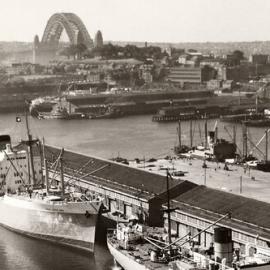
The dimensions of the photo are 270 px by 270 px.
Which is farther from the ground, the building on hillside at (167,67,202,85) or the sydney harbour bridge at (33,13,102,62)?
the sydney harbour bridge at (33,13,102,62)

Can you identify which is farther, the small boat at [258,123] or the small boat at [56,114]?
the small boat at [56,114]

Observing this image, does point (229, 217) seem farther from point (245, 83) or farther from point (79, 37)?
point (79, 37)

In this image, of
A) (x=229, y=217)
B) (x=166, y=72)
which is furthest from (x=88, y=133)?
(x=166, y=72)

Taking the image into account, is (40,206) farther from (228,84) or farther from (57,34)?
(57,34)

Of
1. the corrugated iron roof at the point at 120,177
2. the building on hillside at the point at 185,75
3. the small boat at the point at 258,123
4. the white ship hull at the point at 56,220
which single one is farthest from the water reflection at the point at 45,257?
the building on hillside at the point at 185,75

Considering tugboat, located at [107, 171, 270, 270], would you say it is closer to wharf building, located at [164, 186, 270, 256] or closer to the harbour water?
wharf building, located at [164, 186, 270, 256]

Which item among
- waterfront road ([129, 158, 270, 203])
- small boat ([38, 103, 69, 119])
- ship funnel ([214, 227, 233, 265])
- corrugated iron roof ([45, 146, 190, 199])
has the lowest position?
small boat ([38, 103, 69, 119])

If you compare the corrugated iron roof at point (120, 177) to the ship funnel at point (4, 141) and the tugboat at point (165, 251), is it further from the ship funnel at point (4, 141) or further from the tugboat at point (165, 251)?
the ship funnel at point (4, 141)

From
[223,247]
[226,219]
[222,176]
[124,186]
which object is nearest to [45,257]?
[124,186]

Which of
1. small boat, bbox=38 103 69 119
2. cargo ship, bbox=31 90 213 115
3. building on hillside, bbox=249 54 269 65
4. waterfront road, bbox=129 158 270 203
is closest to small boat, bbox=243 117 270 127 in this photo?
cargo ship, bbox=31 90 213 115
